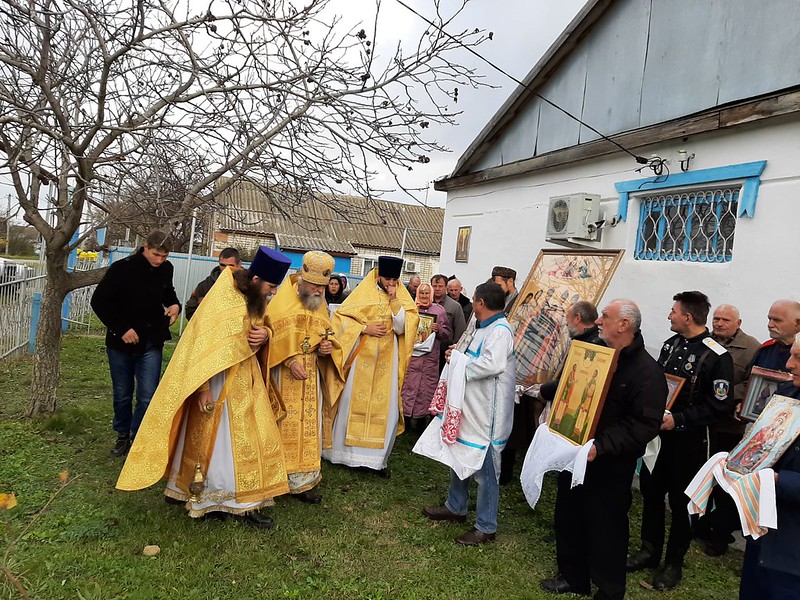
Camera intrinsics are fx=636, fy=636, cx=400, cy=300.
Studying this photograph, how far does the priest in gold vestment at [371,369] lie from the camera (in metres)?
5.70

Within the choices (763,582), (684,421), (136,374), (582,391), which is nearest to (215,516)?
(136,374)

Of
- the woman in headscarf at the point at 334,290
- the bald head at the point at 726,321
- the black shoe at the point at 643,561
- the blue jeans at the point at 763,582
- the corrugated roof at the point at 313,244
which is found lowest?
the black shoe at the point at 643,561

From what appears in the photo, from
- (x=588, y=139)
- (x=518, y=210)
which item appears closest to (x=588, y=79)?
(x=588, y=139)

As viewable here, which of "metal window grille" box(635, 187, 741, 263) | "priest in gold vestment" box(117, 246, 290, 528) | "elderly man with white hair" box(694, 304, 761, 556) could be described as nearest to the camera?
"priest in gold vestment" box(117, 246, 290, 528)

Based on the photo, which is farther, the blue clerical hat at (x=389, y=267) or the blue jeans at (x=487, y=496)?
the blue clerical hat at (x=389, y=267)

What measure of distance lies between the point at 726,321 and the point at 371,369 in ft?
9.58

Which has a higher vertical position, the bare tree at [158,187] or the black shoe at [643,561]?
the bare tree at [158,187]

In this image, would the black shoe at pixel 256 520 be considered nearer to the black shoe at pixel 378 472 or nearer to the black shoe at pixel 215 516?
the black shoe at pixel 215 516

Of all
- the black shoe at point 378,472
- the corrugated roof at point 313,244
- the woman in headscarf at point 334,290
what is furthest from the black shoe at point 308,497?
the corrugated roof at point 313,244

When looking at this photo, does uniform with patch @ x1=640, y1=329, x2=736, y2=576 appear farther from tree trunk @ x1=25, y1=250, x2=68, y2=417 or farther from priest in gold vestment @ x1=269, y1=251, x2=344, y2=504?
tree trunk @ x1=25, y1=250, x2=68, y2=417

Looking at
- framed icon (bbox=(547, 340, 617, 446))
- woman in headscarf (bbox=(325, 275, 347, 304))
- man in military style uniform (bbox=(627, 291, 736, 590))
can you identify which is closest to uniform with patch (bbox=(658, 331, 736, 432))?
man in military style uniform (bbox=(627, 291, 736, 590))

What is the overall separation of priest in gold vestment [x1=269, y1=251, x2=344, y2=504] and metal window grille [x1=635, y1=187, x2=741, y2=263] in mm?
3111

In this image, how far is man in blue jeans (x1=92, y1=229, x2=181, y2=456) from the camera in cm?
512

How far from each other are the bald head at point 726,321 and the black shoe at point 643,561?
5.39 feet
